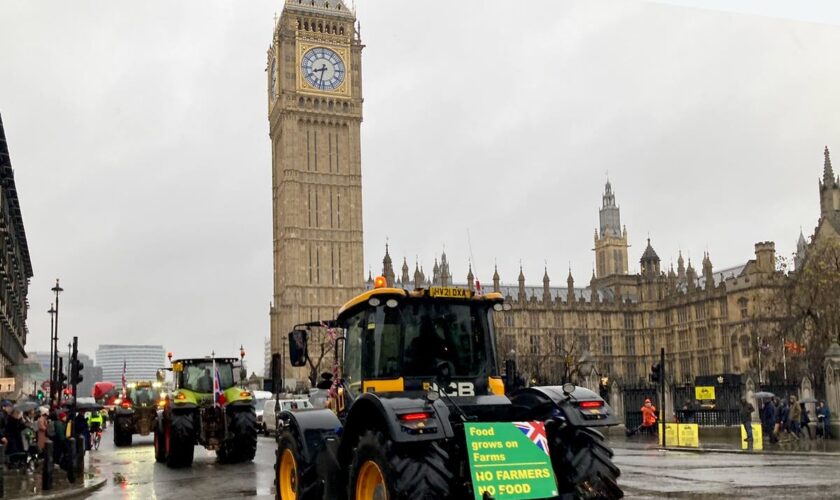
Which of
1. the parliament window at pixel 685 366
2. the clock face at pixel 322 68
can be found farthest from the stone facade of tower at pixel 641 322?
the clock face at pixel 322 68

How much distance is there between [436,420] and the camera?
6969mm

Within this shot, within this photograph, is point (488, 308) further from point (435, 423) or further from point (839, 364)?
point (839, 364)

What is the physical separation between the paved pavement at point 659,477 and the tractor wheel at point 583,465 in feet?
11.8

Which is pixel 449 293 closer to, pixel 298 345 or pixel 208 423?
pixel 298 345

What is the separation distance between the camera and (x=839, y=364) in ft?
82.4

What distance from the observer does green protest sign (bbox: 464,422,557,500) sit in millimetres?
6836

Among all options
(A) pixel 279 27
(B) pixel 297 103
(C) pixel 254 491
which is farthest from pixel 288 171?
(C) pixel 254 491

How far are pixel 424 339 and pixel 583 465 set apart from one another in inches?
70.5

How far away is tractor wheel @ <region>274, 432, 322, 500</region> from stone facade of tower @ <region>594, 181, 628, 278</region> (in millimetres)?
106808

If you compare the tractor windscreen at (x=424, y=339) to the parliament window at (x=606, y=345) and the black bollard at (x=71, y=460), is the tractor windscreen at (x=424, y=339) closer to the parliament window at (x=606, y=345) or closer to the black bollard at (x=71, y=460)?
the black bollard at (x=71, y=460)

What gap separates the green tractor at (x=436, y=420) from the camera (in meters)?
6.88

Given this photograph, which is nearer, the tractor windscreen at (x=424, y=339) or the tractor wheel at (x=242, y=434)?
the tractor windscreen at (x=424, y=339)

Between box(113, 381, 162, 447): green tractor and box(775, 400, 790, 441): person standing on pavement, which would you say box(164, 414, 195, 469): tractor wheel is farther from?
box(775, 400, 790, 441): person standing on pavement

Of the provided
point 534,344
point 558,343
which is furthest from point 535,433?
point 534,344
